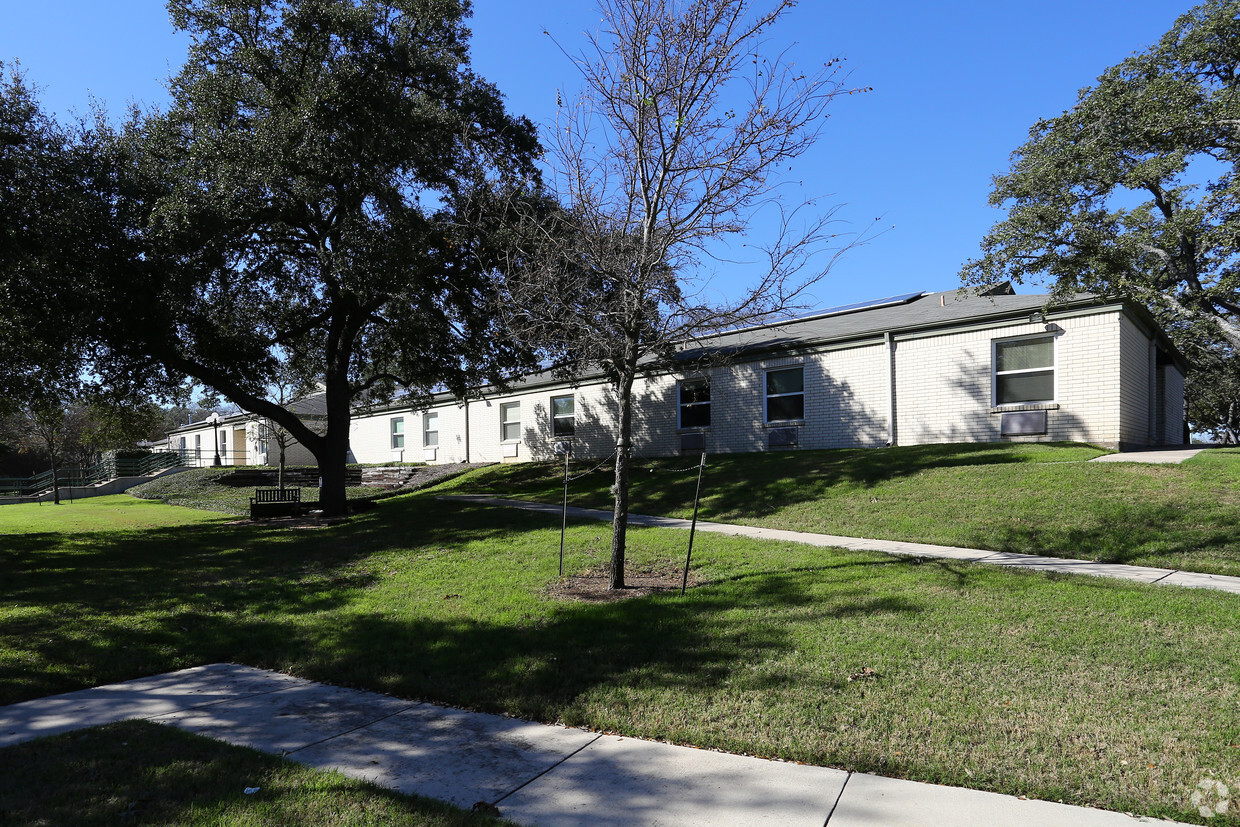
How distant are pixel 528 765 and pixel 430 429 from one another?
28593 mm

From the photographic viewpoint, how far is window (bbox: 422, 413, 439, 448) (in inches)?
1227

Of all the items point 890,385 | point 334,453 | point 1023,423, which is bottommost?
point 334,453

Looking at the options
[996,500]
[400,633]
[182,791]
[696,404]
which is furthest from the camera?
[696,404]

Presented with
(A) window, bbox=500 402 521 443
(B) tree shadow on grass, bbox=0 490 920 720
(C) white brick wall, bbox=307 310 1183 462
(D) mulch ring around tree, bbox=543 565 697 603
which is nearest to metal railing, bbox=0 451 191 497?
(A) window, bbox=500 402 521 443

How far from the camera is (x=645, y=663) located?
18.0 feet

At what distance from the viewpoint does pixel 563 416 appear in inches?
993

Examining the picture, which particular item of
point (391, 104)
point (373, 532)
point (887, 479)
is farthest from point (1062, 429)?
point (391, 104)

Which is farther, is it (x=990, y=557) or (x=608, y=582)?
(x=990, y=557)

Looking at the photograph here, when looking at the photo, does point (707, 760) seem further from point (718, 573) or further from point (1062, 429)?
point (1062, 429)

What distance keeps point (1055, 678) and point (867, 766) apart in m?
1.88

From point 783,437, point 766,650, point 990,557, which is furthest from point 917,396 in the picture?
point 766,650

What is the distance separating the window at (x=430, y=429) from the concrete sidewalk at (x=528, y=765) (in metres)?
26.0

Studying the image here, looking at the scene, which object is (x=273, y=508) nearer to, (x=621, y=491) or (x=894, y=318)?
(x=621, y=491)

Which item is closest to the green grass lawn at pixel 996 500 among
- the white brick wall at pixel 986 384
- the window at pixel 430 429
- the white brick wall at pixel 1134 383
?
the white brick wall at pixel 986 384
